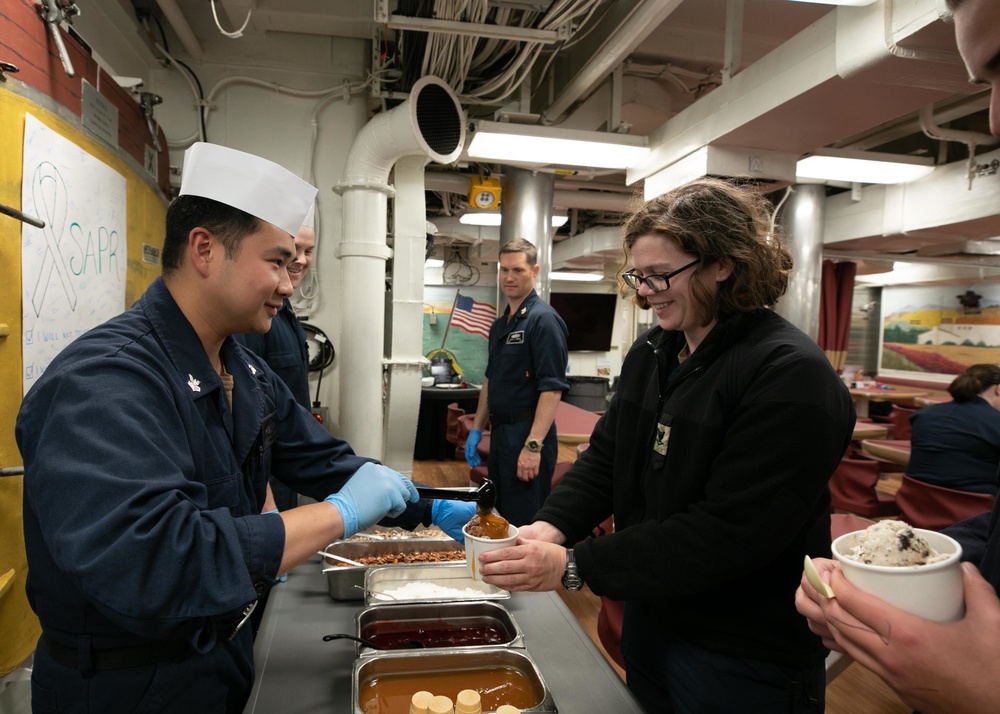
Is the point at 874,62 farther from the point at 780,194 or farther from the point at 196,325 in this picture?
the point at 780,194

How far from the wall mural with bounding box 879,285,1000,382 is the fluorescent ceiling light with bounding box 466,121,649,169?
9.96m

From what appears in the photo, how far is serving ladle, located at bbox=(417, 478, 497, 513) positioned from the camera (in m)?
1.52

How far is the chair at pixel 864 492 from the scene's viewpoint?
4.63 meters

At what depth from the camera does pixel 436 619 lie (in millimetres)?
1700

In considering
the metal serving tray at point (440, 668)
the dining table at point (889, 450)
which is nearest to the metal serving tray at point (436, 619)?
the metal serving tray at point (440, 668)

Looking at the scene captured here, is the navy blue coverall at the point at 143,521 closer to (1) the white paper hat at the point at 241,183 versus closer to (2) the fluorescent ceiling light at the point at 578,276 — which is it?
(1) the white paper hat at the point at 241,183

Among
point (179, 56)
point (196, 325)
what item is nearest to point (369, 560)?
point (196, 325)

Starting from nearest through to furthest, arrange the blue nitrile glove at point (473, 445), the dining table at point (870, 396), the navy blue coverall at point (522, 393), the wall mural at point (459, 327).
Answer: the navy blue coverall at point (522, 393), the blue nitrile glove at point (473, 445), the dining table at point (870, 396), the wall mural at point (459, 327)

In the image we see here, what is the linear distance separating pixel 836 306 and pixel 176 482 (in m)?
10.4

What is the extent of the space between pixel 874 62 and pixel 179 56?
4275mm

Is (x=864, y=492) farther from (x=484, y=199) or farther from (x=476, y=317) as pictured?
(x=476, y=317)

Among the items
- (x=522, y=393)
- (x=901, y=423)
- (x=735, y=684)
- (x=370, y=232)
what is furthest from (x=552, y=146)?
(x=901, y=423)

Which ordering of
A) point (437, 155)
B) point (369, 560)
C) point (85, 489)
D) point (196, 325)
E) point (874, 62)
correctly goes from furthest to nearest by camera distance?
1. point (437, 155)
2. point (874, 62)
3. point (369, 560)
4. point (196, 325)
5. point (85, 489)

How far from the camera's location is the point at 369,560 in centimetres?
205
